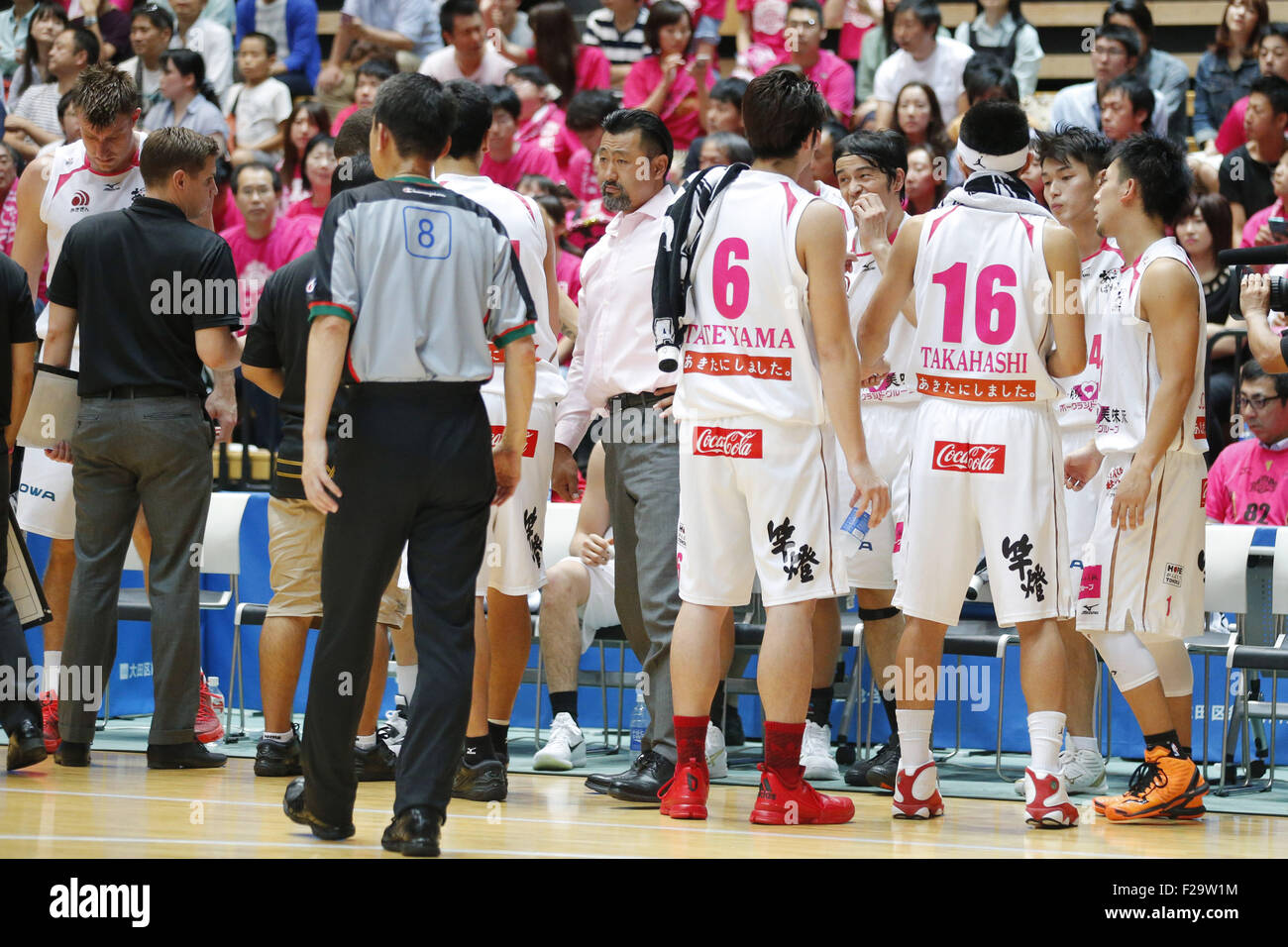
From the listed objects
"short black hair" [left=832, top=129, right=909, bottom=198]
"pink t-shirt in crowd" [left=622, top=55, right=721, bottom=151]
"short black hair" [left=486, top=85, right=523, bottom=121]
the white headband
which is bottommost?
the white headband

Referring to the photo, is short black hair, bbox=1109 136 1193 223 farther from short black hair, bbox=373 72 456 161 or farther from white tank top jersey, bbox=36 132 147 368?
white tank top jersey, bbox=36 132 147 368

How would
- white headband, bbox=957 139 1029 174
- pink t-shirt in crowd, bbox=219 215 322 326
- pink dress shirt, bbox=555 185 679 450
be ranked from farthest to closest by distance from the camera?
pink t-shirt in crowd, bbox=219 215 322 326 → pink dress shirt, bbox=555 185 679 450 → white headband, bbox=957 139 1029 174

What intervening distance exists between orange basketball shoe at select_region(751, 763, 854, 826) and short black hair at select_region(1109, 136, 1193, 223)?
2.24 metres

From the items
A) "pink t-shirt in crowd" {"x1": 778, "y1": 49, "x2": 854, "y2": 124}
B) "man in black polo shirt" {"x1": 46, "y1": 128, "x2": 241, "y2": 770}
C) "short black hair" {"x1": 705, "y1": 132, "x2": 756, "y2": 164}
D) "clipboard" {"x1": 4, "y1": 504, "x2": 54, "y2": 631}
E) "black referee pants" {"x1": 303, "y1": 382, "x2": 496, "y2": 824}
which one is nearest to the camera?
"black referee pants" {"x1": 303, "y1": 382, "x2": 496, "y2": 824}

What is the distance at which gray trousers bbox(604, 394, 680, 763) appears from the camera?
5305 mm

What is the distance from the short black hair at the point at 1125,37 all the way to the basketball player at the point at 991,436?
17.7ft

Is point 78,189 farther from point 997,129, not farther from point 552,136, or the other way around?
point 552,136

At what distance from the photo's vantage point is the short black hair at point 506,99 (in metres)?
10.3

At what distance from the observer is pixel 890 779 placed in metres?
5.64

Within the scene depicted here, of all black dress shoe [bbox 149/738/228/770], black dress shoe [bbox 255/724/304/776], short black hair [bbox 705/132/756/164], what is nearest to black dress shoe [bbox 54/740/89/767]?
black dress shoe [bbox 149/738/228/770]

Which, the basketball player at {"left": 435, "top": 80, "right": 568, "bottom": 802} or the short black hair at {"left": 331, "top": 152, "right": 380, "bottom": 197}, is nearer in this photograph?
the basketball player at {"left": 435, "top": 80, "right": 568, "bottom": 802}

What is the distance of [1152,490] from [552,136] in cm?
671

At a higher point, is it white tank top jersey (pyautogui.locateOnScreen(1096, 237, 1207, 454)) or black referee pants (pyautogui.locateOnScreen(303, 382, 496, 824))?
white tank top jersey (pyautogui.locateOnScreen(1096, 237, 1207, 454))

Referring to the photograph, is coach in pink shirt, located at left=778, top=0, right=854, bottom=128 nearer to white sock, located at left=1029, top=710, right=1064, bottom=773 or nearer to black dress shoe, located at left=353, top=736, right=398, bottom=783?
black dress shoe, located at left=353, top=736, right=398, bottom=783
